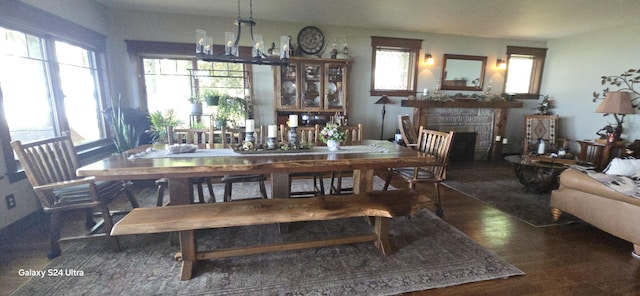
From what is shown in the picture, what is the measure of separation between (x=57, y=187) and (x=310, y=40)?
392 centimetres

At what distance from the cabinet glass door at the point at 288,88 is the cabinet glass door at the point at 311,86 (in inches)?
6.0

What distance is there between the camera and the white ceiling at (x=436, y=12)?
3646mm

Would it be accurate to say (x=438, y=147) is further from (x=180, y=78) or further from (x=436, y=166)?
(x=180, y=78)

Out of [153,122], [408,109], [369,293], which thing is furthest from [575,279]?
[153,122]

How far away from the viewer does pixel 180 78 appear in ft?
14.7

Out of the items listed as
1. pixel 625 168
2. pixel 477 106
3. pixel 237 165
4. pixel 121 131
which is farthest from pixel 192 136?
pixel 477 106

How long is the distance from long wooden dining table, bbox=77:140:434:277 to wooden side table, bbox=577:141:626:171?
153 inches

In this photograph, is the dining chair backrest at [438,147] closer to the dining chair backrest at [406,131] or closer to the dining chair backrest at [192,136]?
the dining chair backrest at [406,131]

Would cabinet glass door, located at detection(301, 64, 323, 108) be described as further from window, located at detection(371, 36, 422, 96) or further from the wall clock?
window, located at detection(371, 36, 422, 96)

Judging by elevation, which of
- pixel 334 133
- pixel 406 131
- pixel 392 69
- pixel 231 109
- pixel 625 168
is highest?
pixel 392 69

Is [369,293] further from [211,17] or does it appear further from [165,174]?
[211,17]

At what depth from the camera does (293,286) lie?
1.76 meters

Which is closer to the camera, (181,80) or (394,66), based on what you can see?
(181,80)

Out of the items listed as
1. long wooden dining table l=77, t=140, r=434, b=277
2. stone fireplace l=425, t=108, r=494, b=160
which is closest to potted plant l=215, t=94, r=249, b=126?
long wooden dining table l=77, t=140, r=434, b=277
